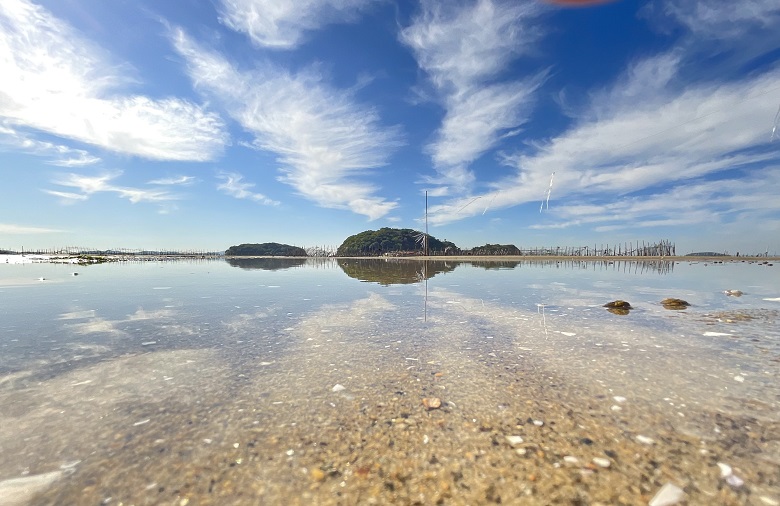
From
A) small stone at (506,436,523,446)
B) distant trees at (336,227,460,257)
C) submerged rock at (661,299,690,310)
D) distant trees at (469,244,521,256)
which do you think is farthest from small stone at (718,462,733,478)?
distant trees at (336,227,460,257)

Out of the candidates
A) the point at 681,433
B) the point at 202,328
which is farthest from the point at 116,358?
the point at 681,433

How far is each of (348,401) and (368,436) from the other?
32.7 inches

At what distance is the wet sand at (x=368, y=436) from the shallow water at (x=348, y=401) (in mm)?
21

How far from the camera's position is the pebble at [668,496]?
246 cm

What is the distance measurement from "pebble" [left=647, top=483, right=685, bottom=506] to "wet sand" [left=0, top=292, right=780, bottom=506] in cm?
4

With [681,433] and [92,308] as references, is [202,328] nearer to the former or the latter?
[92,308]

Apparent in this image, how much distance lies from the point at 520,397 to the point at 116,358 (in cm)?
682

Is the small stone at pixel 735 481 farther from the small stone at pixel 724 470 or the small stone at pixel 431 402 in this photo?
the small stone at pixel 431 402

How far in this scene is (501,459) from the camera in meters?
3.02

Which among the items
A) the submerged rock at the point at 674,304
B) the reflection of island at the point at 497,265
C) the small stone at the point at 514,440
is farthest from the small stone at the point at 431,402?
the reflection of island at the point at 497,265

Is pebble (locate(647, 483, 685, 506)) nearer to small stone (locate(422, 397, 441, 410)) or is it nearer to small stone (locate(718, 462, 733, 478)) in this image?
small stone (locate(718, 462, 733, 478))

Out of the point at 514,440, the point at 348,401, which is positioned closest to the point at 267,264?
the point at 348,401

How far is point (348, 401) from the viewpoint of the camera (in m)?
4.18

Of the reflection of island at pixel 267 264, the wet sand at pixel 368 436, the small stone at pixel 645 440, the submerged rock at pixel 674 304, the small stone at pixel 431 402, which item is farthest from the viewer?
the reflection of island at pixel 267 264
